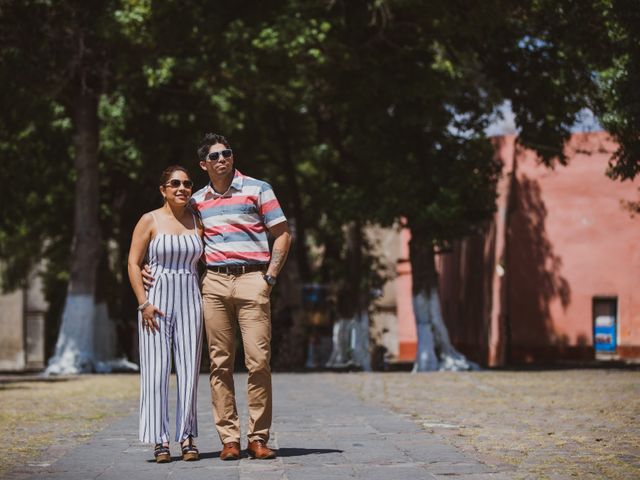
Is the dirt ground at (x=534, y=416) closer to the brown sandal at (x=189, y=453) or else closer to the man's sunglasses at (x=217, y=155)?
the brown sandal at (x=189, y=453)

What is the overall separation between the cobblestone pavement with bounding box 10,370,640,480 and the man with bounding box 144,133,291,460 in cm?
37

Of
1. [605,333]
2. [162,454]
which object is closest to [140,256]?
[162,454]

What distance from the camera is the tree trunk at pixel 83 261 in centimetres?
2572

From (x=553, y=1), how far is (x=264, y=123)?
530 inches

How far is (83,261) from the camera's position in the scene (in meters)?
25.8

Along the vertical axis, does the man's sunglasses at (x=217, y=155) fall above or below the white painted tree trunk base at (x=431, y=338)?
above

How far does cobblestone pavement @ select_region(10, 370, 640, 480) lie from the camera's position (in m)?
7.30

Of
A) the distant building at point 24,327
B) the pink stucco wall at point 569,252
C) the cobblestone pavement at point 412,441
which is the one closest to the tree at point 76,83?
the cobblestone pavement at point 412,441

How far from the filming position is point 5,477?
23.6 feet

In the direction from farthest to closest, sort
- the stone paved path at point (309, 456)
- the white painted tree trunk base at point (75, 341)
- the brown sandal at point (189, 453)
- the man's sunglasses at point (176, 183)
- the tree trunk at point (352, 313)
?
1. the tree trunk at point (352, 313)
2. the white painted tree trunk base at point (75, 341)
3. the man's sunglasses at point (176, 183)
4. the brown sandal at point (189, 453)
5. the stone paved path at point (309, 456)

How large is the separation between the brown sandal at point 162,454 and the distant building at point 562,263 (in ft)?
79.7

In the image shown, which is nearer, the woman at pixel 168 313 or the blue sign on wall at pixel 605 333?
the woman at pixel 168 313

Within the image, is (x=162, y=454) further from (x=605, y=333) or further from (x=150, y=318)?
(x=605, y=333)

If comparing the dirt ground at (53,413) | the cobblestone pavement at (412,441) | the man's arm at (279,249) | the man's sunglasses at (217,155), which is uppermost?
the man's sunglasses at (217,155)
